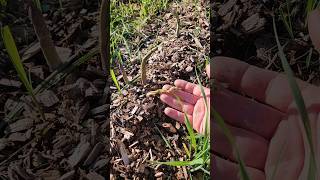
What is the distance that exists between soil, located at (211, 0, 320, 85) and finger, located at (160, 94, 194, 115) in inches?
6.1

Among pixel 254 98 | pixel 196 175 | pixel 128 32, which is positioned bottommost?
pixel 196 175

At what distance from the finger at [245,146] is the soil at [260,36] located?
20cm

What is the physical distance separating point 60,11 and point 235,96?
0.56 m

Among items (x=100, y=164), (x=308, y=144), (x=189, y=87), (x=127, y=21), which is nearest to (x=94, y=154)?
(x=100, y=164)

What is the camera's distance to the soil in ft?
4.00

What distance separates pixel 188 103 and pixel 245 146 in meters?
0.18

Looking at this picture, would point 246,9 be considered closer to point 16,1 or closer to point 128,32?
point 128,32

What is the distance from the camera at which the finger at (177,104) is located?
1179 mm

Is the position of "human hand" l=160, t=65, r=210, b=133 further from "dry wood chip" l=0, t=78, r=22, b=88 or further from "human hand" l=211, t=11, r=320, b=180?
"dry wood chip" l=0, t=78, r=22, b=88

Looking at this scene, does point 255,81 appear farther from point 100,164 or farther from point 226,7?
point 100,164

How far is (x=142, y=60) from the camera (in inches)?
48.1

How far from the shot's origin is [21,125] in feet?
3.99

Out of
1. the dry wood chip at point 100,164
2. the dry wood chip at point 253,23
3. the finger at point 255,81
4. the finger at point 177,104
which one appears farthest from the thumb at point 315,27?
the dry wood chip at point 100,164

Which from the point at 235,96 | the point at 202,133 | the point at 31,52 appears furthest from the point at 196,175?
the point at 31,52
